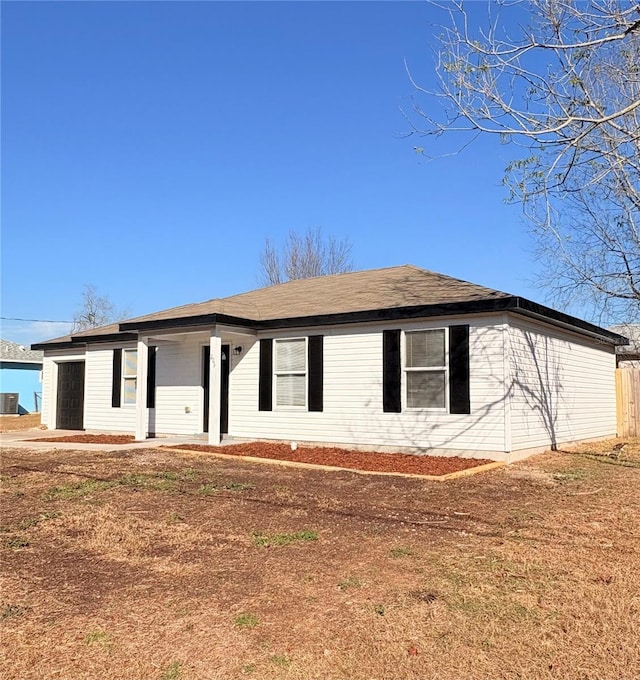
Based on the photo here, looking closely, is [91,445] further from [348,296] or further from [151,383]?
[348,296]

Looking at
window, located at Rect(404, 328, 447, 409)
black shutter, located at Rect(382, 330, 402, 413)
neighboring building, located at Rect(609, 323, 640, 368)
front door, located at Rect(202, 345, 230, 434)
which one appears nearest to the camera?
window, located at Rect(404, 328, 447, 409)

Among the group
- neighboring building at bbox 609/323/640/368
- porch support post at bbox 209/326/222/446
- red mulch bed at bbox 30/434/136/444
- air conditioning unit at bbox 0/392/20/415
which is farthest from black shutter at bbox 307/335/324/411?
air conditioning unit at bbox 0/392/20/415

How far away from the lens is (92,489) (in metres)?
7.76

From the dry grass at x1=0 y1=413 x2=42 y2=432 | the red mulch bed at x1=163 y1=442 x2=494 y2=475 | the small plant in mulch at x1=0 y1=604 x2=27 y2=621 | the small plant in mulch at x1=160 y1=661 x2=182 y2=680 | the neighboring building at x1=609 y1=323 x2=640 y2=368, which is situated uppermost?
the neighboring building at x1=609 y1=323 x2=640 y2=368

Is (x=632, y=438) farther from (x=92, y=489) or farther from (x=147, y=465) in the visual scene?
(x=92, y=489)

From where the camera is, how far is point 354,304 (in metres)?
12.7

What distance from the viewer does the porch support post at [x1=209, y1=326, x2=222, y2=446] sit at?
41.3 feet

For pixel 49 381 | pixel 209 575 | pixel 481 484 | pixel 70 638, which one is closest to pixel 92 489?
pixel 209 575

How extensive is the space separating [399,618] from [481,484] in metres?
5.05

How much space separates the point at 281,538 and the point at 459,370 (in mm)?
6174

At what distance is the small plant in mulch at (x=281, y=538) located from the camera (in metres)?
5.42

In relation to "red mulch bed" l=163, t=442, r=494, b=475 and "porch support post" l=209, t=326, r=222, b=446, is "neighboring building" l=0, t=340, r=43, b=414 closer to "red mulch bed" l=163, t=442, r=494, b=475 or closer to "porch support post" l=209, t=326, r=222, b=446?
"porch support post" l=209, t=326, r=222, b=446

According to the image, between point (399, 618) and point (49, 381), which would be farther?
point (49, 381)

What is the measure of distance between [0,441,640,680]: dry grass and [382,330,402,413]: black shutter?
3.59 m
